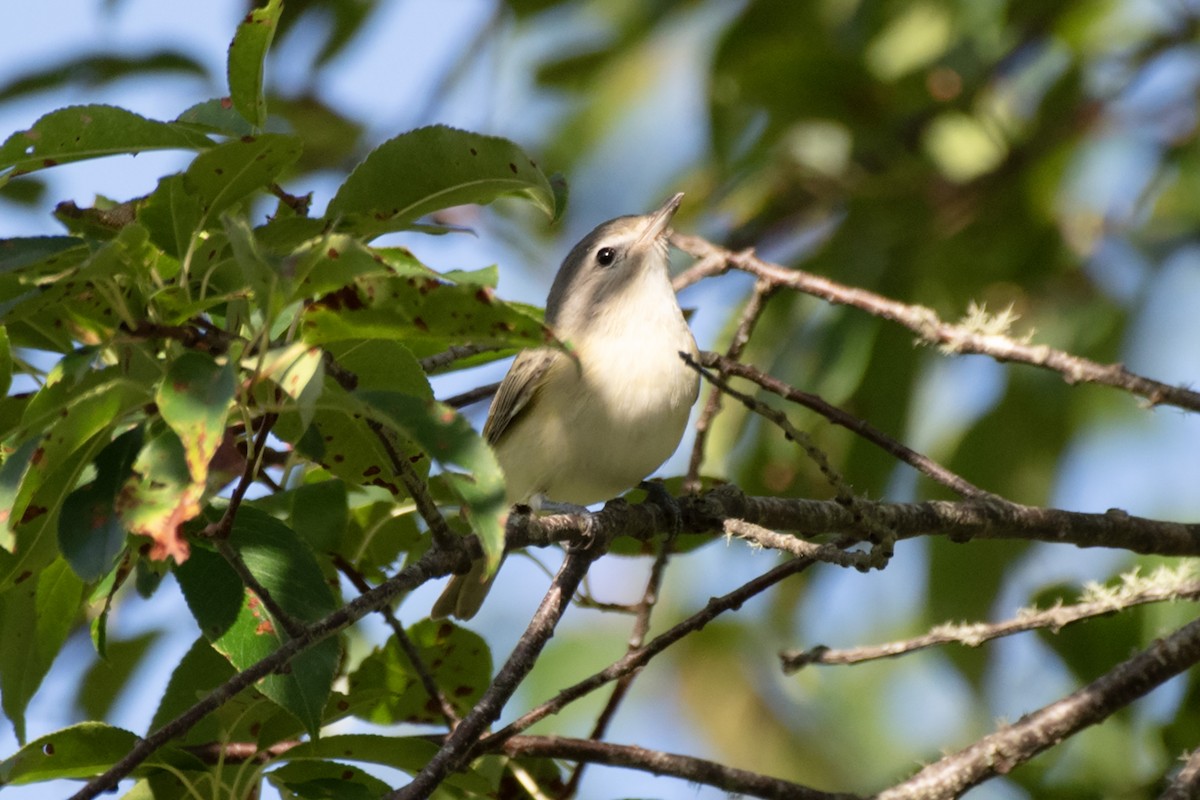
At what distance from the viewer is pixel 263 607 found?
225cm

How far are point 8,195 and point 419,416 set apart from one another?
339cm

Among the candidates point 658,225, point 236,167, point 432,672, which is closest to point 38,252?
point 236,167

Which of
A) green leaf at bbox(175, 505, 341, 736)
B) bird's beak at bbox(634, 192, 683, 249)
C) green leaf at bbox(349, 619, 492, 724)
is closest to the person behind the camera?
green leaf at bbox(175, 505, 341, 736)

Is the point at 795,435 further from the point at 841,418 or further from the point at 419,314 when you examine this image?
the point at 419,314

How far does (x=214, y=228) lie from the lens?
2.13 metres

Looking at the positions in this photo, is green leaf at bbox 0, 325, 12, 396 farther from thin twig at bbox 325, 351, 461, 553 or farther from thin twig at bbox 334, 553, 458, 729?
thin twig at bbox 334, 553, 458, 729

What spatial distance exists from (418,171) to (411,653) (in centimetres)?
102

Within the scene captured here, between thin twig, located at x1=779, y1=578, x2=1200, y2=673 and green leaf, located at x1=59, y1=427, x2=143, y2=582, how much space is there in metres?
1.34

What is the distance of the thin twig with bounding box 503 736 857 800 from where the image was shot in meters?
2.55

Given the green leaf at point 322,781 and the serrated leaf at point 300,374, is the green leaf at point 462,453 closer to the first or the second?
the serrated leaf at point 300,374

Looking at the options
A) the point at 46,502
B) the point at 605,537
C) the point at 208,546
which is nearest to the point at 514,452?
the point at 605,537

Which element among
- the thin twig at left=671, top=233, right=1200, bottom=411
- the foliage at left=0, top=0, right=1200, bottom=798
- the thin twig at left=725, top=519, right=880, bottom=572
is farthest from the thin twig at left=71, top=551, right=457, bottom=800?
the thin twig at left=671, top=233, right=1200, bottom=411

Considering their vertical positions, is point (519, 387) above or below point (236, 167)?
above

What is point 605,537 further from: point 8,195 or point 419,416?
point 8,195
